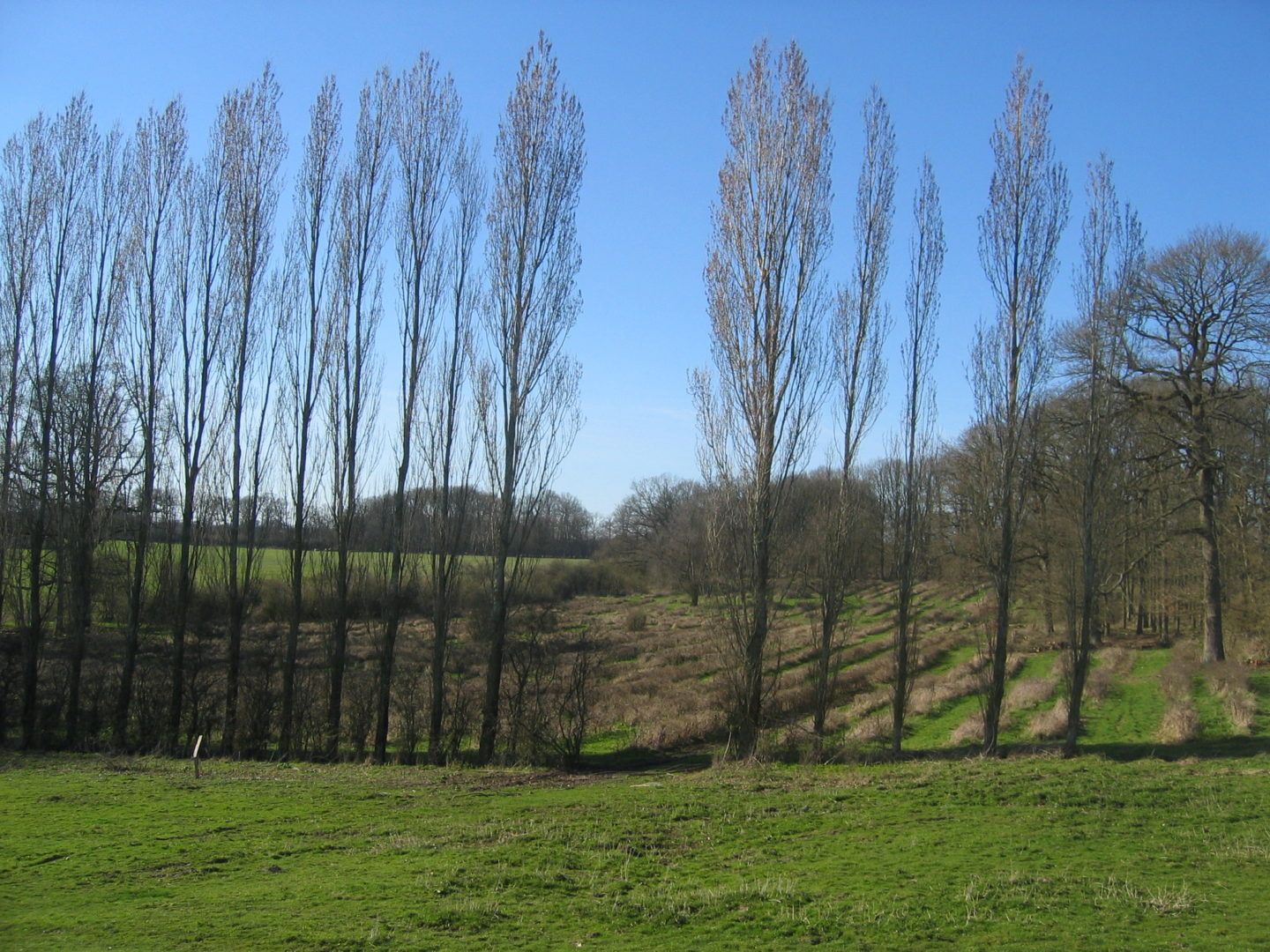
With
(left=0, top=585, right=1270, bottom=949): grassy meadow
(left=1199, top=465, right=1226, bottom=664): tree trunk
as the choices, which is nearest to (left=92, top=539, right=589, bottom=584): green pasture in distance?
(left=0, top=585, right=1270, bottom=949): grassy meadow

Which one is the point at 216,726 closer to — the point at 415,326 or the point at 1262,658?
the point at 415,326

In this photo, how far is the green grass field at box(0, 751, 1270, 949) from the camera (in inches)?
247

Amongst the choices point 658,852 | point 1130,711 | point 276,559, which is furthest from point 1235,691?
point 276,559

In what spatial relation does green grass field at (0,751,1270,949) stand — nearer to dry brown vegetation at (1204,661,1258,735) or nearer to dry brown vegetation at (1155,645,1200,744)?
dry brown vegetation at (1155,645,1200,744)

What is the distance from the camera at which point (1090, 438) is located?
57.3 ft

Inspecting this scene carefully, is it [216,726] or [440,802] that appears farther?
[216,726]

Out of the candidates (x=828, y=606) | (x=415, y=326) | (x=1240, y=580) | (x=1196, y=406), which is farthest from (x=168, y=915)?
(x=1240, y=580)

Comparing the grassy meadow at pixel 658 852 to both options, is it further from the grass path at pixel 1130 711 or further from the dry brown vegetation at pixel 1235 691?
the dry brown vegetation at pixel 1235 691

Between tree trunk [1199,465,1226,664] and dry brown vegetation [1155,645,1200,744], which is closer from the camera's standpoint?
→ dry brown vegetation [1155,645,1200,744]

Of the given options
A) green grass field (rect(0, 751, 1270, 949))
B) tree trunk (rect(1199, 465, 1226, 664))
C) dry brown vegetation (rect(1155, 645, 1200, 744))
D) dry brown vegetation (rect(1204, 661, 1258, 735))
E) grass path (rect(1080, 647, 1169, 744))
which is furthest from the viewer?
tree trunk (rect(1199, 465, 1226, 664))

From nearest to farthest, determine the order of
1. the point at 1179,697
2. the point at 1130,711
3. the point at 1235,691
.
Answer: the point at 1235,691
the point at 1130,711
the point at 1179,697

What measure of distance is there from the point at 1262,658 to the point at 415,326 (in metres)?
26.3

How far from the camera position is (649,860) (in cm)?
829

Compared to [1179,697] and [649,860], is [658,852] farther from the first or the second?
[1179,697]
